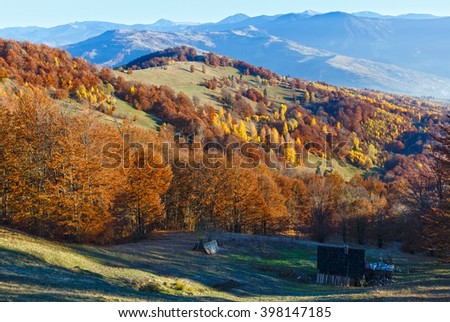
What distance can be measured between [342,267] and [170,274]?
19.2m

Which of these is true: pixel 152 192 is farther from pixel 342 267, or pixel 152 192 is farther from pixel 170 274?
pixel 342 267

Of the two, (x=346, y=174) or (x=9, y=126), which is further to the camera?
(x=346, y=174)

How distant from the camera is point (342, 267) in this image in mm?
40688

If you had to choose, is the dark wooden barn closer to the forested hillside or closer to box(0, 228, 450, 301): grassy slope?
box(0, 228, 450, 301): grassy slope

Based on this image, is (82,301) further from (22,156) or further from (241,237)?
(241,237)

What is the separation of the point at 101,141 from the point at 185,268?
16.3m

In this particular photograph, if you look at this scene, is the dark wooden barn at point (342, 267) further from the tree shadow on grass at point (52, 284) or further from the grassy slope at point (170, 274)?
the tree shadow on grass at point (52, 284)

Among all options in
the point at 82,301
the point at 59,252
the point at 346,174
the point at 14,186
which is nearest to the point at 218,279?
the point at 59,252

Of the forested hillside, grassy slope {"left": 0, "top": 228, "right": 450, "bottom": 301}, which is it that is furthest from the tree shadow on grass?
the forested hillside

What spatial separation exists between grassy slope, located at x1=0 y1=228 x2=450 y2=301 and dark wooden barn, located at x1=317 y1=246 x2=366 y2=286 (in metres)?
1.82

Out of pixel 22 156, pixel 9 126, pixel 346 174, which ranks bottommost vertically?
pixel 346 174

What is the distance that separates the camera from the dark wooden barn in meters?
40.2

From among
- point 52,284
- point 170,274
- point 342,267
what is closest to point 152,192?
point 170,274

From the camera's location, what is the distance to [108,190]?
3981cm
